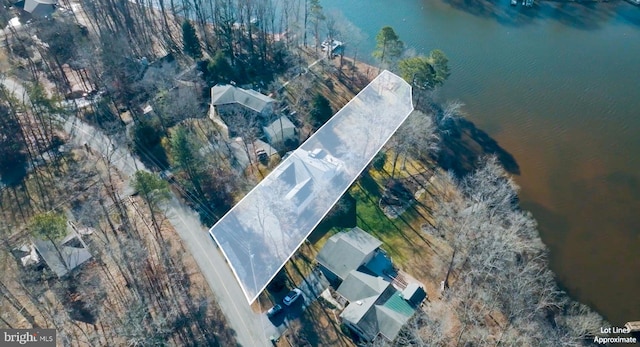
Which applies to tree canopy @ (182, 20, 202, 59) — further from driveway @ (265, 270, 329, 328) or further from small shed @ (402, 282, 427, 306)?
small shed @ (402, 282, 427, 306)

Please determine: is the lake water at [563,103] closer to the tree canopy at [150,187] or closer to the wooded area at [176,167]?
the wooded area at [176,167]

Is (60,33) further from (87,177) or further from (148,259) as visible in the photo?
(148,259)

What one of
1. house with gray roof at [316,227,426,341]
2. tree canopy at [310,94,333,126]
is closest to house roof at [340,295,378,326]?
house with gray roof at [316,227,426,341]

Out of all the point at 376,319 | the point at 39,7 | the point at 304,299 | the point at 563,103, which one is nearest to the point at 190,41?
the point at 39,7

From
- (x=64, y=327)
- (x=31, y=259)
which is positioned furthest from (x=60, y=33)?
(x=64, y=327)

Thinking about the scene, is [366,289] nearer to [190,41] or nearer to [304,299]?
[304,299]

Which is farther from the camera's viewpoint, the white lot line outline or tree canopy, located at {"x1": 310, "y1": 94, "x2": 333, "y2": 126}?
tree canopy, located at {"x1": 310, "y1": 94, "x2": 333, "y2": 126}

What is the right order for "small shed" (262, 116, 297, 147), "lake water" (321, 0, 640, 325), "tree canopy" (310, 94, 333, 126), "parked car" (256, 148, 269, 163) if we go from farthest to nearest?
"tree canopy" (310, 94, 333, 126)
"small shed" (262, 116, 297, 147)
"parked car" (256, 148, 269, 163)
"lake water" (321, 0, 640, 325)
